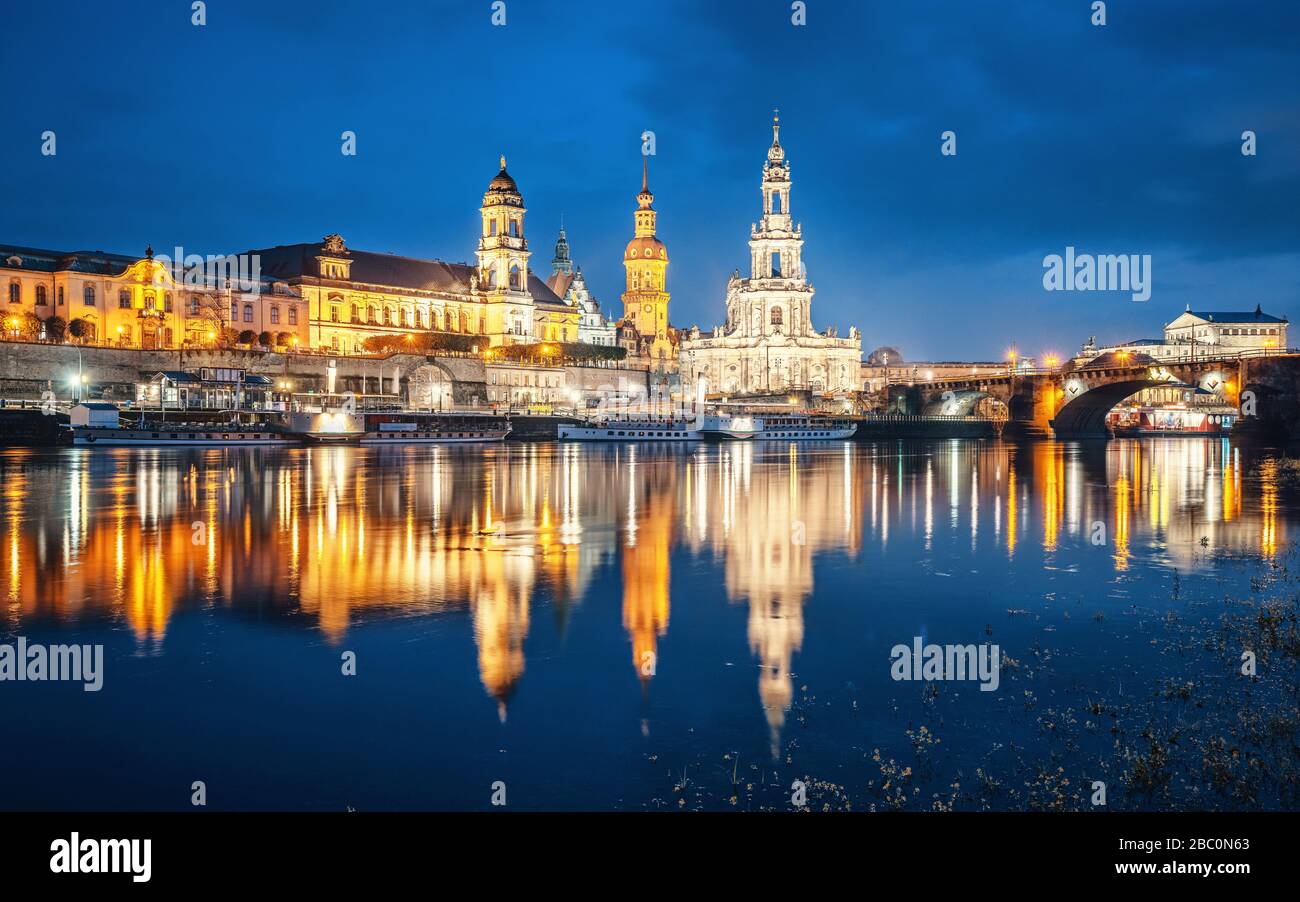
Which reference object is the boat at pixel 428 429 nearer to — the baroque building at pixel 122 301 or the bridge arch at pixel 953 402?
the baroque building at pixel 122 301

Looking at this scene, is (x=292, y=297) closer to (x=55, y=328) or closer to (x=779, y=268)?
(x=55, y=328)

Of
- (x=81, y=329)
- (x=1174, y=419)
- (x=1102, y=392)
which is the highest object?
(x=81, y=329)

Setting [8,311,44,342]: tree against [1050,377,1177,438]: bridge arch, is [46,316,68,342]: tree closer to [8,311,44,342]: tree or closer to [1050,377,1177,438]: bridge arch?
[8,311,44,342]: tree

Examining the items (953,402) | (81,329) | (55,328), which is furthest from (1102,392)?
(55,328)

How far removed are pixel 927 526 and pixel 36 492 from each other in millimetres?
27967

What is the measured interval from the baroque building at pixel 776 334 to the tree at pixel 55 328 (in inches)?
3779

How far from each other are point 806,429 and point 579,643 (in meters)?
98.6

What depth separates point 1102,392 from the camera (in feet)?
368

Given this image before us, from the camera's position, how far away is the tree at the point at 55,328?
96.3m

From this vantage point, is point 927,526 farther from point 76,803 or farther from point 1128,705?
point 76,803

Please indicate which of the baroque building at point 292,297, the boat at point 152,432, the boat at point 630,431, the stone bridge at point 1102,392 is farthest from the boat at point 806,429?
the boat at point 152,432

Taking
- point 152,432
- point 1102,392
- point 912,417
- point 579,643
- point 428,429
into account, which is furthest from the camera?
point 912,417

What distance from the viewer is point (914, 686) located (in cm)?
1135

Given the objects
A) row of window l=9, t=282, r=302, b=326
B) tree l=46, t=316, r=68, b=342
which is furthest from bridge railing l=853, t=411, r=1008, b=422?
tree l=46, t=316, r=68, b=342
